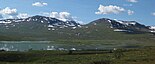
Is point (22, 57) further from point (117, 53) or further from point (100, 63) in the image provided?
point (100, 63)

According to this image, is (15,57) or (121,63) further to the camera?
(15,57)

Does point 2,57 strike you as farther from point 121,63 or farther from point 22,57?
point 121,63

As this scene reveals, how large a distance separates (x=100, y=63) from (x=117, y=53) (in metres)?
51.0

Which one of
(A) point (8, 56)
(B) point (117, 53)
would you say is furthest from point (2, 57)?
(B) point (117, 53)

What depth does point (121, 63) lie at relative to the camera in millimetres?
94625

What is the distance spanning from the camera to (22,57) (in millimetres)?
134250

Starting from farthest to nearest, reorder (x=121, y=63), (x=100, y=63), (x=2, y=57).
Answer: (x=2, y=57) → (x=121, y=63) → (x=100, y=63)

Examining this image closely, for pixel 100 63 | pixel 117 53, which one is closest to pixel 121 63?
pixel 100 63

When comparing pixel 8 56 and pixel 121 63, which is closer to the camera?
pixel 121 63

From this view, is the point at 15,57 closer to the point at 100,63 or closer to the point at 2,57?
the point at 2,57

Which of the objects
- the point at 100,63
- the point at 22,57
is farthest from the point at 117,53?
the point at 100,63

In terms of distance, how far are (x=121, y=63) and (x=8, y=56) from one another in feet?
194

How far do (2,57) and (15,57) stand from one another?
5937mm

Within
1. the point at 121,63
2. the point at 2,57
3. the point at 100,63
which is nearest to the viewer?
the point at 100,63
